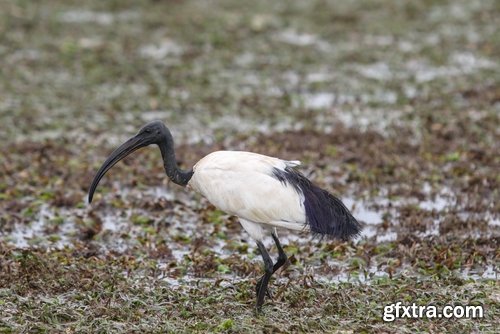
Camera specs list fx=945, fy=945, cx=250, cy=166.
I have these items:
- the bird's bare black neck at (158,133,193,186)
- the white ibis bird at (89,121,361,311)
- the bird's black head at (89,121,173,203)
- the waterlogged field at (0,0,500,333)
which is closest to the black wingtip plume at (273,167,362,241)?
the white ibis bird at (89,121,361,311)

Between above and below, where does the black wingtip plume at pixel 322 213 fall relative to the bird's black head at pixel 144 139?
below

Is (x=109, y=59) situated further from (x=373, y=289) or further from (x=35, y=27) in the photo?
(x=373, y=289)

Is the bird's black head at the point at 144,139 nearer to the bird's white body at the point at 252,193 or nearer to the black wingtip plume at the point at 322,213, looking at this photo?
the bird's white body at the point at 252,193

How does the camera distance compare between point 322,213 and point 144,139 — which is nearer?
point 322,213

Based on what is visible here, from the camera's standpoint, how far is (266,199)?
6.86 metres

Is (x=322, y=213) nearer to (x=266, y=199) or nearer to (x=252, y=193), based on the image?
(x=266, y=199)

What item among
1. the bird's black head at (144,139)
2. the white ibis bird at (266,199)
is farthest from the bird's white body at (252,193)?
the bird's black head at (144,139)

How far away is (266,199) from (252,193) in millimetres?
111

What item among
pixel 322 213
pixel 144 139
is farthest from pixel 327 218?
pixel 144 139

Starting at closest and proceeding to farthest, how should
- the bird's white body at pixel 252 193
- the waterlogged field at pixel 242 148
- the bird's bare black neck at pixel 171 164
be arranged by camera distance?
the bird's white body at pixel 252 193
the waterlogged field at pixel 242 148
the bird's bare black neck at pixel 171 164

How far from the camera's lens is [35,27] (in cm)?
1820

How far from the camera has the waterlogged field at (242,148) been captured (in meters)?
7.11

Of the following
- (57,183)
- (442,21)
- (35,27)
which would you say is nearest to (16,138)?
(57,183)

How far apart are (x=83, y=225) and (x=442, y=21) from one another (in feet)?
38.1
